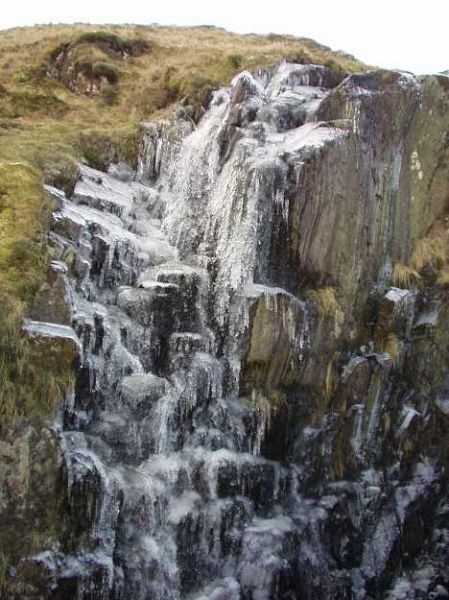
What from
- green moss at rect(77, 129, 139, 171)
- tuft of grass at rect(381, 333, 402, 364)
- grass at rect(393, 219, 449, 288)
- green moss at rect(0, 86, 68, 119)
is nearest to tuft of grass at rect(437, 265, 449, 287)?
grass at rect(393, 219, 449, 288)

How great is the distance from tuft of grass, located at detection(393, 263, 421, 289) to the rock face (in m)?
0.06

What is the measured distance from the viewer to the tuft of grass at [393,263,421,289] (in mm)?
20578

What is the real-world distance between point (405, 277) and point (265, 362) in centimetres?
588

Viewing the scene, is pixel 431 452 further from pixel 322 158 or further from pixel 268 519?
pixel 322 158

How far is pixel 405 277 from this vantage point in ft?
67.5

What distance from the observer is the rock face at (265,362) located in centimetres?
1489

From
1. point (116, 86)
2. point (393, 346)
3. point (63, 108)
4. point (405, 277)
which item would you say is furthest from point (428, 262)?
point (116, 86)

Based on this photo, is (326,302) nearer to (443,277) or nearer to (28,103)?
(443,277)

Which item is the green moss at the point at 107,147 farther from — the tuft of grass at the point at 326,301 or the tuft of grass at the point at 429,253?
the tuft of grass at the point at 429,253

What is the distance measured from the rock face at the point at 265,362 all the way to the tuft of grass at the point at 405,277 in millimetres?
63

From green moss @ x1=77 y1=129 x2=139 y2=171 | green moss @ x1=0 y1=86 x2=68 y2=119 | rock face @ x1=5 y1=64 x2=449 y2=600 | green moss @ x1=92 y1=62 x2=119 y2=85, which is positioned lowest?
rock face @ x1=5 y1=64 x2=449 y2=600

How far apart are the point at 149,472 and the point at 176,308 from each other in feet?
14.7

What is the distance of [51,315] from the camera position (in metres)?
14.5

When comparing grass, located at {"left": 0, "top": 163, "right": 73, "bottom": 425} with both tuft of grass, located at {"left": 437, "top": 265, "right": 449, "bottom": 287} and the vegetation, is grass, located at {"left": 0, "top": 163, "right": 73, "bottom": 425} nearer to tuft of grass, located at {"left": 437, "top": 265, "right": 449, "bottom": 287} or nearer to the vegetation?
the vegetation
